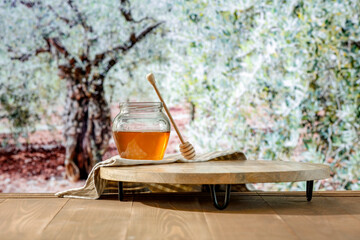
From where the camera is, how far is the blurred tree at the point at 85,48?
3.14m

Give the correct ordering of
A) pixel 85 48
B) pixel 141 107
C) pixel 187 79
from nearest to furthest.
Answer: pixel 141 107 → pixel 187 79 → pixel 85 48

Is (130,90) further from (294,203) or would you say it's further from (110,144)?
(294,203)

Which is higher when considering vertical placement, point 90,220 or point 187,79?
point 187,79

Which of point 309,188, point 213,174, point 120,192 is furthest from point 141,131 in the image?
point 309,188

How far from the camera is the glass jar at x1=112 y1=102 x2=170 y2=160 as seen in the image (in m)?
1.32

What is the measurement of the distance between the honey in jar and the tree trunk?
6.03 feet

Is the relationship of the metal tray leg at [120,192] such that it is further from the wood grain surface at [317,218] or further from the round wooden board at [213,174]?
the wood grain surface at [317,218]

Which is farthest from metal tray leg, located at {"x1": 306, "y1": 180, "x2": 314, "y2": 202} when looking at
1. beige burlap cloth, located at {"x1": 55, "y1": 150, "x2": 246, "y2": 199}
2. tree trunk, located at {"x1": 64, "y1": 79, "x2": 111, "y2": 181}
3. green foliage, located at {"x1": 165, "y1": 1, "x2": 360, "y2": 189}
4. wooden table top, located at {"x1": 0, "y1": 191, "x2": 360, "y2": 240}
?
tree trunk, located at {"x1": 64, "y1": 79, "x2": 111, "y2": 181}

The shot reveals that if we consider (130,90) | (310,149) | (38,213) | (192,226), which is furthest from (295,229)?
(130,90)

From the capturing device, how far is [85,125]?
3160mm

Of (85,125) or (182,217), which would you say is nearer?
(182,217)

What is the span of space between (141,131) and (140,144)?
36mm

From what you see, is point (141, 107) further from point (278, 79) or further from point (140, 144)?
point (278, 79)

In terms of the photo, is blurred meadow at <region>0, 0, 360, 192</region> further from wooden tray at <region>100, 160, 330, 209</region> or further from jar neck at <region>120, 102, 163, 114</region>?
wooden tray at <region>100, 160, 330, 209</region>
